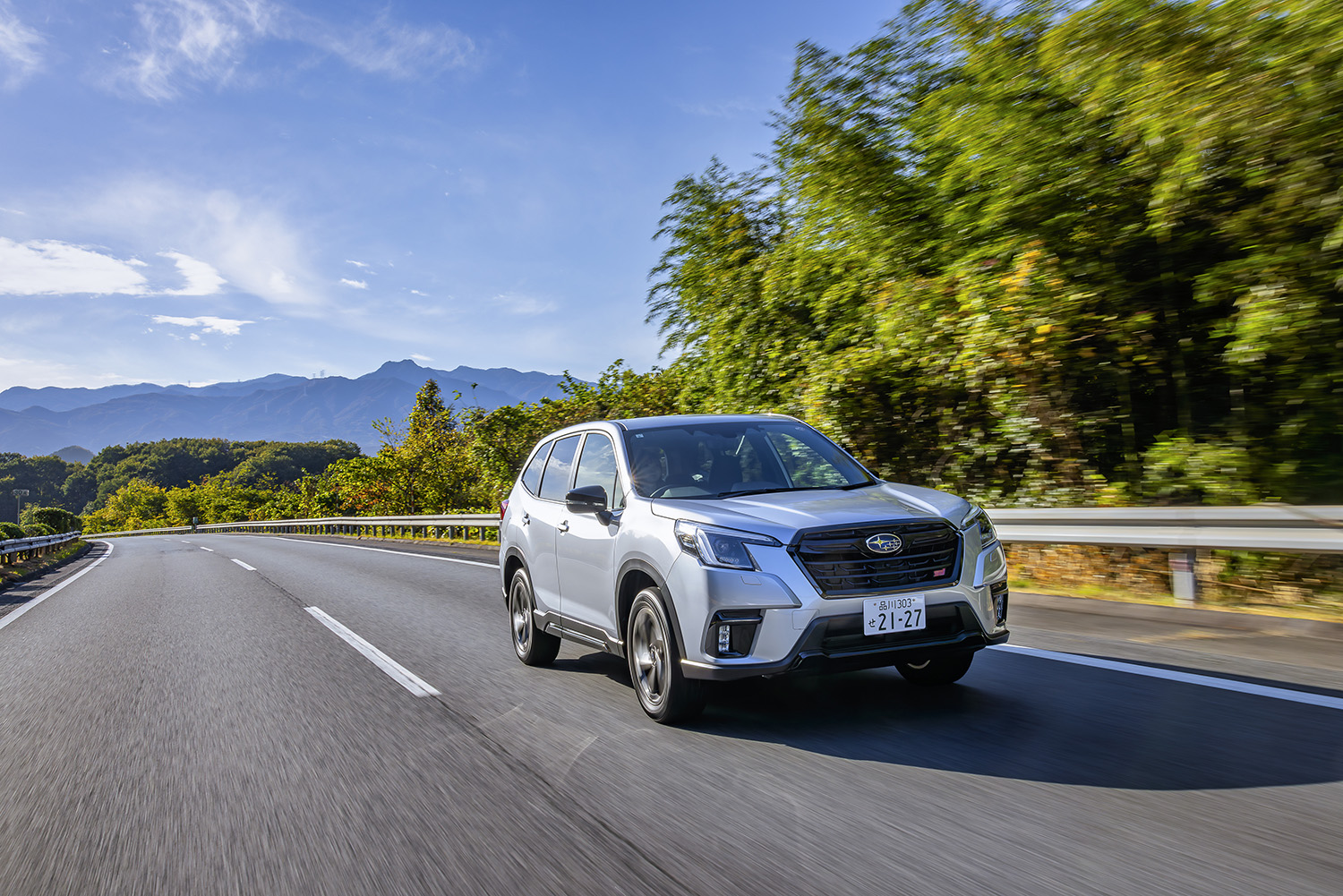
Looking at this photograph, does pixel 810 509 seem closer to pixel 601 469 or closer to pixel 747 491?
pixel 747 491

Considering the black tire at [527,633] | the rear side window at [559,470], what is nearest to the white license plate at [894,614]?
the rear side window at [559,470]

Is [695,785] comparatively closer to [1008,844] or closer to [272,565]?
[1008,844]

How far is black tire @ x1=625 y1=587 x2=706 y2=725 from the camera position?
4.38m

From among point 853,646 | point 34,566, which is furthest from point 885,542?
point 34,566

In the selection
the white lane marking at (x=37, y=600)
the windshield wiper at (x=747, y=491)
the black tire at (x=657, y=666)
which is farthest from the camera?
the white lane marking at (x=37, y=600)

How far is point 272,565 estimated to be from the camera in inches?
719

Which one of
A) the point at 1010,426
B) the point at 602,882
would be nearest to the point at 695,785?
the point at 602,882

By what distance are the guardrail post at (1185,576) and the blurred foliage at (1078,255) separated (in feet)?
3.73

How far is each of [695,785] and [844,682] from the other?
184 centimetres

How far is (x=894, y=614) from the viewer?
4051 millimetres

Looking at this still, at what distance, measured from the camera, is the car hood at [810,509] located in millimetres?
4145

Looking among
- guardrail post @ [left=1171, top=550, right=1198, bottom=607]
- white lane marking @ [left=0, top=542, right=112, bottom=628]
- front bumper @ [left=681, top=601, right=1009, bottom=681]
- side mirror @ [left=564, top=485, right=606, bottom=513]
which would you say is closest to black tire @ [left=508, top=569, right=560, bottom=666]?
side mirror @ [left=564, top=485, right=606, bottom=513]

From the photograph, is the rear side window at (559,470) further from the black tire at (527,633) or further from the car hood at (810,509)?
the car hood at (810,509)

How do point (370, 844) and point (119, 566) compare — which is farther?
point (119, 566)
